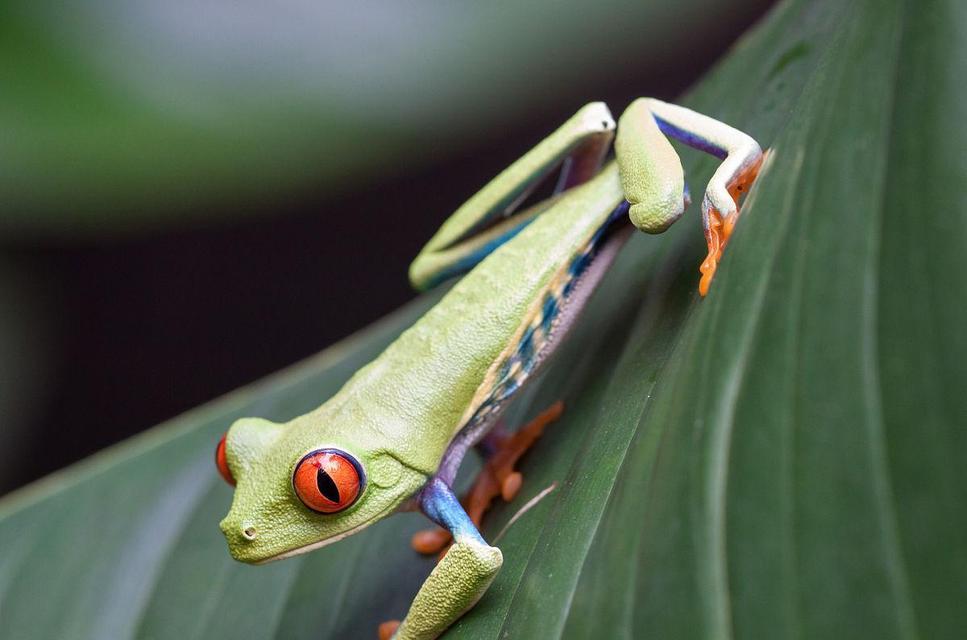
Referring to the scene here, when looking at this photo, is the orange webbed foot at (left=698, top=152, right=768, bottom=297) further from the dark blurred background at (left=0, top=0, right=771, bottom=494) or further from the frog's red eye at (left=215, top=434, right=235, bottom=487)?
the dark blurred background at (left=0, top=0, right=771, bottom=494)

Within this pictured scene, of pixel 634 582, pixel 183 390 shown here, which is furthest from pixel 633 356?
A: pixel 183 390

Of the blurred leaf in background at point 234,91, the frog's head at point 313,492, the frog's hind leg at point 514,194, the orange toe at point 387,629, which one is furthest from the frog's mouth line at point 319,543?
the blurred leaf in background at point 234,91

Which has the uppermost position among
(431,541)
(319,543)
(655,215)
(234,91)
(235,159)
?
(234,91)

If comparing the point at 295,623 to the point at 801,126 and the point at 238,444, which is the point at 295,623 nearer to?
the point at 238,444

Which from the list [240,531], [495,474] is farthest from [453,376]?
[240,531]

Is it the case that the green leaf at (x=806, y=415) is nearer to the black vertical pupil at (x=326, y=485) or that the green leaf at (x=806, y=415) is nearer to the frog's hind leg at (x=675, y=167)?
the frog's hind leg at (x=675, y=167)

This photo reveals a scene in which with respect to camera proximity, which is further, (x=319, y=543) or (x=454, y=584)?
(x=319, y=543)

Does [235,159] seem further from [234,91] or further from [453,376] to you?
[453,376]

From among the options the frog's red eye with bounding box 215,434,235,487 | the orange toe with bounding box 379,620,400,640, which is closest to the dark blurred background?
the frog's red eye with bounding box 215,434,235,487
